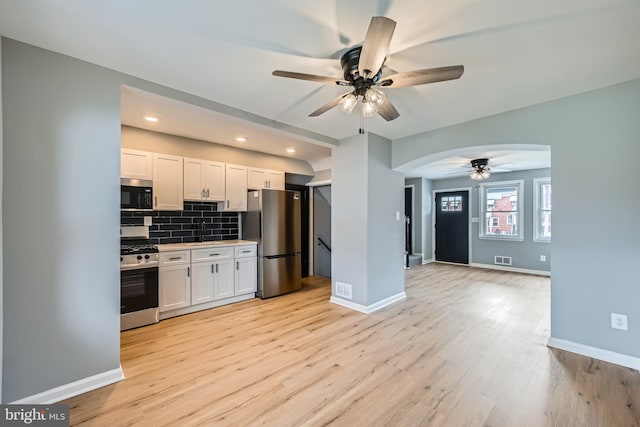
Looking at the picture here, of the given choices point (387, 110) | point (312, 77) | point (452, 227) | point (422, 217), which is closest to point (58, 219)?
point (312, 77)

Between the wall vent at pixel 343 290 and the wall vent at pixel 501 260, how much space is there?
497cm

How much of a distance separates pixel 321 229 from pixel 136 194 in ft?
11.4

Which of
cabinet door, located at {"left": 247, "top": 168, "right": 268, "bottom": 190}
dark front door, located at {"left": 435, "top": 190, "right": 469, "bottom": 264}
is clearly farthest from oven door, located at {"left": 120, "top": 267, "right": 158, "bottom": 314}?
dark front door, located at {"left": 435, "top": 190, "right": 469, "bottom": 264}

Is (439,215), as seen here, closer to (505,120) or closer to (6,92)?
(505,120)

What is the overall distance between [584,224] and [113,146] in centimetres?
435

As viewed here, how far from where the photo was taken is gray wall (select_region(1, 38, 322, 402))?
1749mm

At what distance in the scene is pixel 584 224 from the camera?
98.1 inches

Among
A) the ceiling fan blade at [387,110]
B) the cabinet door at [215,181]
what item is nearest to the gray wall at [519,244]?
the ceiling fan blade at [387,110]

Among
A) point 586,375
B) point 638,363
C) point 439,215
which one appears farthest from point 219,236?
point 439,215

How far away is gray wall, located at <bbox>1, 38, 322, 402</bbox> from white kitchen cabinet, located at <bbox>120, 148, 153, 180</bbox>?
1.38 meters

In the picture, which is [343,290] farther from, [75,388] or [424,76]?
[424,76]

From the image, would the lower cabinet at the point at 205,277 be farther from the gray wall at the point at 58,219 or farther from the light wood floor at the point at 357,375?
the gray wall at the point at 58,219

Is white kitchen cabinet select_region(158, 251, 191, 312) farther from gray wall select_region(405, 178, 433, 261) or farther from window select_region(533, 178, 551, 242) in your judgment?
window select_region(533, 178, 551, 242)

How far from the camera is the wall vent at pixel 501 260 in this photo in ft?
21.0
